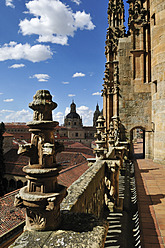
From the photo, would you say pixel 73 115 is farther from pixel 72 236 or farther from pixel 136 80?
pixel 72 236

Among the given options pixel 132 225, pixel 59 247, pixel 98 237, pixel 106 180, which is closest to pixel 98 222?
pixel 98 237

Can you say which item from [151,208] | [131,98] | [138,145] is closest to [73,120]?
[138,145]

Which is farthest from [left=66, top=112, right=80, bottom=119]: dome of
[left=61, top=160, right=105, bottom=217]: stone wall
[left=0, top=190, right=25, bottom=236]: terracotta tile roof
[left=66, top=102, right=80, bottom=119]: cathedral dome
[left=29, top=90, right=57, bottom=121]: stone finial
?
[left=29, top=90, right=57, bottom=121]: stone finial

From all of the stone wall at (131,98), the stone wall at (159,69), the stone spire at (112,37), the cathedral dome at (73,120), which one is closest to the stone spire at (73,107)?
the cathedral dome at (73,120)

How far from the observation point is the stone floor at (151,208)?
340cm

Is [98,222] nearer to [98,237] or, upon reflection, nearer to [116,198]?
[98,237]

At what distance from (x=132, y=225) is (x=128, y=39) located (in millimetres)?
11781

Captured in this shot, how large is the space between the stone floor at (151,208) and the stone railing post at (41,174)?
234 centimetres

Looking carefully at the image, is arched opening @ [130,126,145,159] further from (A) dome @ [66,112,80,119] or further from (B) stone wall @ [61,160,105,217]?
(A) dome @ [66,112,80,119]

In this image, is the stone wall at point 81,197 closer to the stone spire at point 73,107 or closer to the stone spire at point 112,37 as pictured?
the stone spire at point 112,37

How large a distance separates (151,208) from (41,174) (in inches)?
154

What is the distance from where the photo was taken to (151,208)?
15.3 ft

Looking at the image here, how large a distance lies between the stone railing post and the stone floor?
2337mm

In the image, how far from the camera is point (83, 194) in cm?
307
